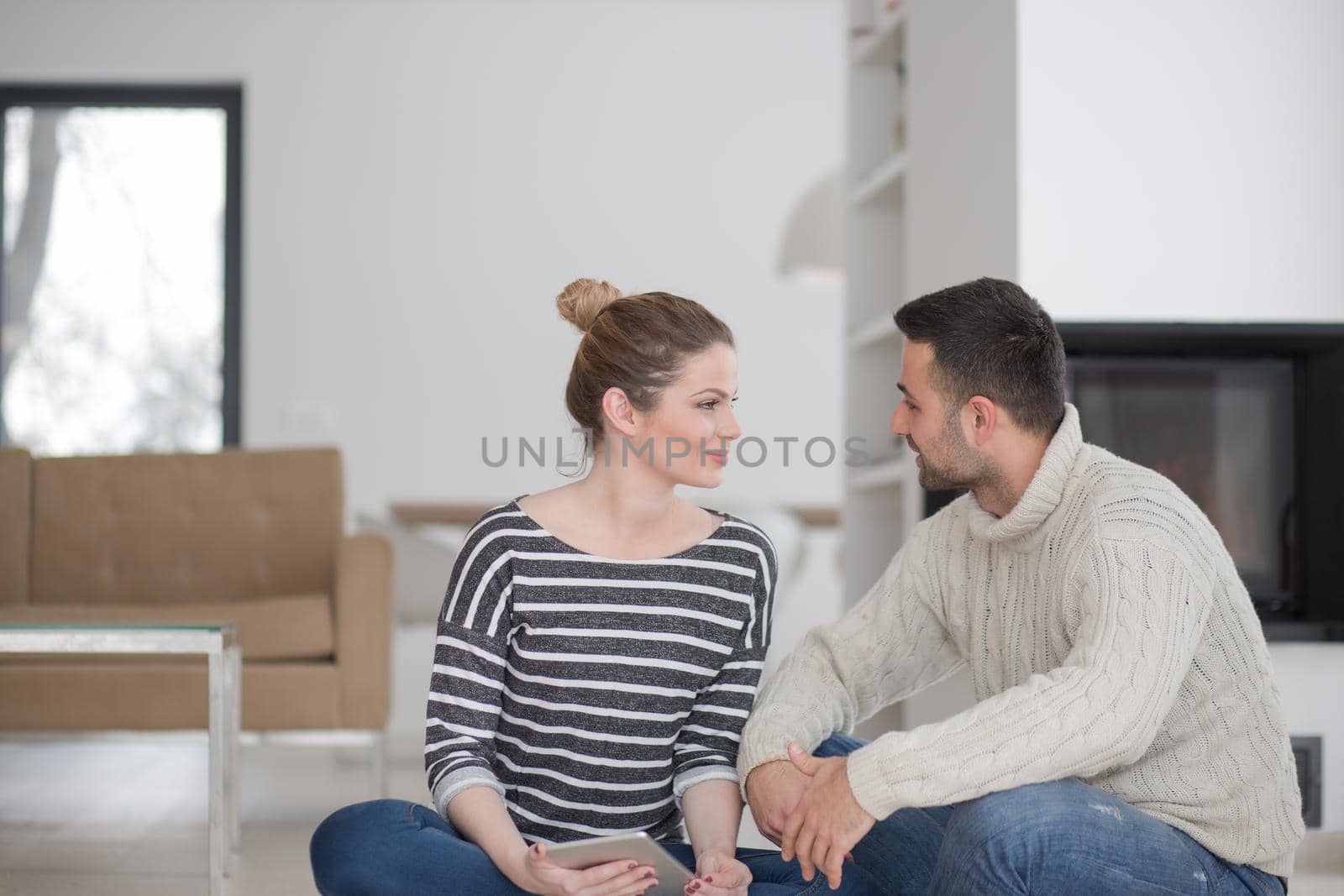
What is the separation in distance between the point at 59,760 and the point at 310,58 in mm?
2673

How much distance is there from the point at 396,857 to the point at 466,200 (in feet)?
13.4

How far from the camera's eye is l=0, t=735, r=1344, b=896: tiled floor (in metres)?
2.37

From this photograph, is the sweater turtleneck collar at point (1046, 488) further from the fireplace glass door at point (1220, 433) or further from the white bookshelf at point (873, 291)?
the white bookshelf at point (873, 291)

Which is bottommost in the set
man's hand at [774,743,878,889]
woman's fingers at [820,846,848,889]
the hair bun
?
woman's fingers at [820,846,848,889]

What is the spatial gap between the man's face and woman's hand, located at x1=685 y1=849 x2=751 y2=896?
0.48 metres

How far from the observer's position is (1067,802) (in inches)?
51.4

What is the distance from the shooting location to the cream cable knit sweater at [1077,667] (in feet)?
4.27

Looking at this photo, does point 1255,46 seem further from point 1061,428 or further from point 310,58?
point 310,58

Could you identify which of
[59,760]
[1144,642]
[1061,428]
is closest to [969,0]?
[1061,428]

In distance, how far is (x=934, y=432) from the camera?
61.2 inches

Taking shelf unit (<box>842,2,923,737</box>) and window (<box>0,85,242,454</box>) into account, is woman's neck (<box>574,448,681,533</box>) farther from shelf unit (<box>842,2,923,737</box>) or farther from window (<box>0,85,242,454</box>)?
window (<box>0,85,242,454</box>)

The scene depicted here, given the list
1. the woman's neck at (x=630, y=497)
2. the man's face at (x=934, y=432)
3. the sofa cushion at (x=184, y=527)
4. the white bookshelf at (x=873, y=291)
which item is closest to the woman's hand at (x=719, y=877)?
the woman's neck at (x=630, y=497)

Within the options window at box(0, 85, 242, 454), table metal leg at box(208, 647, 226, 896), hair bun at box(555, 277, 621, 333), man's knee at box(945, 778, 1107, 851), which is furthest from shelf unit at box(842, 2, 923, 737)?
window at box(0, 85, 242, 454)

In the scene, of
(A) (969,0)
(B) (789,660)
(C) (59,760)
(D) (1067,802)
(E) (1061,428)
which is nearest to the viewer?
(D) (1067,802)
